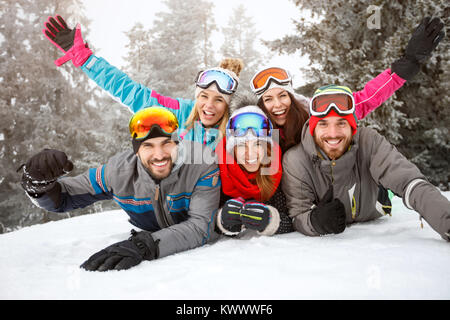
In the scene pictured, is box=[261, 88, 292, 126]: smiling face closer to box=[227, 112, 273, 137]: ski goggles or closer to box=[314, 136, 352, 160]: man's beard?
box=[227, 112, 273, 137]: ski goggles

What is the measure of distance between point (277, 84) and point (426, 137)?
5.54 m

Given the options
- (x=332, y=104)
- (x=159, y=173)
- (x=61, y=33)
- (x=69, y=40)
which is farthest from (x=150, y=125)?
(x=61, y=33)

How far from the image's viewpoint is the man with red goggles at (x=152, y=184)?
257 centimetres

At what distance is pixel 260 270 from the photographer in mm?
A: 2074

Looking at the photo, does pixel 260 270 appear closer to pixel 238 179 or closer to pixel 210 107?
pixel 238 179

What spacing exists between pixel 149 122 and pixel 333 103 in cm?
175

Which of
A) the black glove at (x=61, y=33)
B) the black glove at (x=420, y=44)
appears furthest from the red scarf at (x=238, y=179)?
the black glove at (x=61, y=33)

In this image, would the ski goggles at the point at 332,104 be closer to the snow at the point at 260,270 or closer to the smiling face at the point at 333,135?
the smiling face at the point at 333,135

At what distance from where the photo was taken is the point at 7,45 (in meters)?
13.8

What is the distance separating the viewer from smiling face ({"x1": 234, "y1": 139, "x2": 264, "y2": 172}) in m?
3.18

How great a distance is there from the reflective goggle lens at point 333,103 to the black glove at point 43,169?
2.34 m
